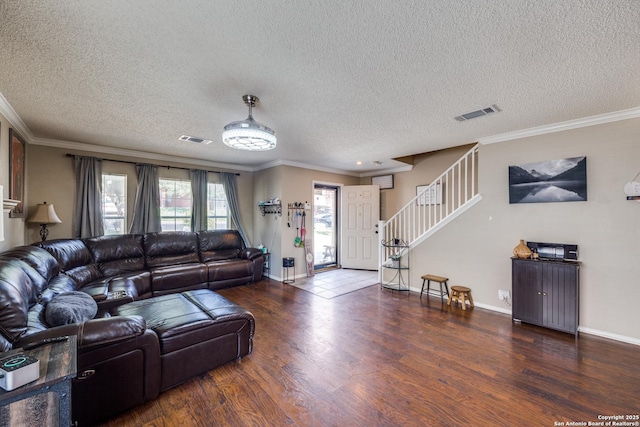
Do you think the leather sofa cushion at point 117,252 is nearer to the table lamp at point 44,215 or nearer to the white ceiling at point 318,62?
the table lamp at point 44,215

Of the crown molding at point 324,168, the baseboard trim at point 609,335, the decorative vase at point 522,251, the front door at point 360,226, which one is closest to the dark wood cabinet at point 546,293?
the decorative vase at point 522,251

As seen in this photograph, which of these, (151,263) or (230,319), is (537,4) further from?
(151,263)

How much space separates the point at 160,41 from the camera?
1774mm

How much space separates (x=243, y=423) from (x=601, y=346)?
3705mm

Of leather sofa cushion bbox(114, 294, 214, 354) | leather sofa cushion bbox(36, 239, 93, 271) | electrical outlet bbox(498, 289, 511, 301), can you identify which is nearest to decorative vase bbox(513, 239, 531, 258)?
electrical outlet bbox(498, 289, 511, 301)

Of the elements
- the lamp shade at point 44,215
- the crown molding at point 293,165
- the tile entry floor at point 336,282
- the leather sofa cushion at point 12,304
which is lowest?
the tile entry floor at point 336,282

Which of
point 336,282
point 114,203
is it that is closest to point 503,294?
point 336,282

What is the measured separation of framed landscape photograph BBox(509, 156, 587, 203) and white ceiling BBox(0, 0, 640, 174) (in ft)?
1.85

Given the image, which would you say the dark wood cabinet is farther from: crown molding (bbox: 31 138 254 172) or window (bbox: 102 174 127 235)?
window (bbox: 102 174 127 235)

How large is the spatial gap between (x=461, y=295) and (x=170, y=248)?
511cm

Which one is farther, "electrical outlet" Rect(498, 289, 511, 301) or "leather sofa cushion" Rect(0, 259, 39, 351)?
"electrical outlet" Rect(498, 289, 511, 301)

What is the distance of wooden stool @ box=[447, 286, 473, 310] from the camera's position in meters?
3.90

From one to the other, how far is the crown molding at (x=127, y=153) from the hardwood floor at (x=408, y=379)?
12.5 feet

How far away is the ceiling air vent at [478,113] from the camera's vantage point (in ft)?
9.40
